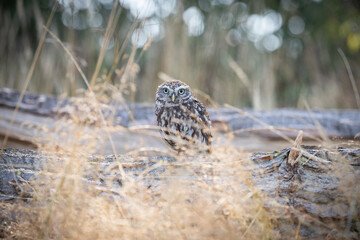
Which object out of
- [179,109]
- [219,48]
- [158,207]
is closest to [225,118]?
[179,109]

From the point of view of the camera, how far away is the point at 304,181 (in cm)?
151

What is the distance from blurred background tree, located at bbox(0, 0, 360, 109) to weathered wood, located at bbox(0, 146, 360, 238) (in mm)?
2137

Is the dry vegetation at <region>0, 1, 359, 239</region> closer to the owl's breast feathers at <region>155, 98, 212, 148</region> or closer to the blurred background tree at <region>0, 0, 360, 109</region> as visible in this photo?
the owl's breast feathers at <region>155, 98, 212, 148</region>

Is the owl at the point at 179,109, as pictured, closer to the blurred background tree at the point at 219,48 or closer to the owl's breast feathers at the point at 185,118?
the owl's breast feathers at the point at 185,118

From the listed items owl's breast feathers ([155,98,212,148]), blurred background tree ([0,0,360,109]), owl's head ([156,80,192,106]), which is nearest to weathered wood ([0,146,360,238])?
owl's breast feathers ([155,98,212,148])

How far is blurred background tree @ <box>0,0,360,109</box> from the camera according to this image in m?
4.32

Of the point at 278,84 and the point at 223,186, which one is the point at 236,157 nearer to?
the point at 223,186

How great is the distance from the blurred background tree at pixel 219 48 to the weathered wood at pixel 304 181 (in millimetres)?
2137

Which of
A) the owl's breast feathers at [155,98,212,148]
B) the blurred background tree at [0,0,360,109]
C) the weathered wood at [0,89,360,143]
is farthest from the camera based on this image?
the blurred background tree at [0,0,360,109]

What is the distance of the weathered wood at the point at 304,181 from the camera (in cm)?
137

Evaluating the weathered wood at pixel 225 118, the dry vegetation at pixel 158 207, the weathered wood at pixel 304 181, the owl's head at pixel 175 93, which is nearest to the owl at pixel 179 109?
the owl's head at pixel 175 93

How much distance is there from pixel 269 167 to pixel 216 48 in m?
Result: 4.01

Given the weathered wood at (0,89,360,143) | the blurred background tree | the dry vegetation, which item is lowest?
the dry vegetation

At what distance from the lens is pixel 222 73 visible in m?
5.08
